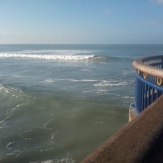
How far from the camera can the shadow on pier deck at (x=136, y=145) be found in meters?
1.16

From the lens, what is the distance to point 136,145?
1264 mm

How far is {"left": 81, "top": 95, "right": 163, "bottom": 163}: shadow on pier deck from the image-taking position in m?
1.16

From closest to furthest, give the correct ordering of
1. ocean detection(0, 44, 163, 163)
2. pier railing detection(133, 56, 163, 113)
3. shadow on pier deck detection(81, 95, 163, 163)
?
1. shadow on pier deck detection(81, 95, 163, 163)
2. pier railing detection(133, 56, 163, 113)
3. ocean detection(0, 44, 163, 163)

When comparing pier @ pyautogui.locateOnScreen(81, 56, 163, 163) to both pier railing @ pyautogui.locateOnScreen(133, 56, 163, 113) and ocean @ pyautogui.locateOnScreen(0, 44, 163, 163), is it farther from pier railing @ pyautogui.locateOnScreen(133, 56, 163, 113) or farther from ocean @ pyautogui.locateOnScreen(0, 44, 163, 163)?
ocean @ pyautogui.locateOnScreen(0, 44, 163, 163)

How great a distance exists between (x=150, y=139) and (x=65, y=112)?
817 cm

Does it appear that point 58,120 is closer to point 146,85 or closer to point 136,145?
point 146,85

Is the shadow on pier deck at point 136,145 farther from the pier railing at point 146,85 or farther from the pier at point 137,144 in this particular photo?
the pier railing at point 146,85

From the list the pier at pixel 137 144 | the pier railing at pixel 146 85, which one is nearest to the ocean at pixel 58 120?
the pier railing at pixel 146 85

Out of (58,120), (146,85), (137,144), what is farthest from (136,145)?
(58,120)

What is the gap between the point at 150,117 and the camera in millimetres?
1622

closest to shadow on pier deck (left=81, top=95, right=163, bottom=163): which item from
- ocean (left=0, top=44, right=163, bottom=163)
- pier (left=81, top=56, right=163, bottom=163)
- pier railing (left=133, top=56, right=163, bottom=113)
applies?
pier (left=81, top=56, right=163, bottom=163)

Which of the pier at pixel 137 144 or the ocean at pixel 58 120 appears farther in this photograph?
the ocean at pixel 58 120

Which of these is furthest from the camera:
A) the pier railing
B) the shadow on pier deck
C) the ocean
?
the ocean

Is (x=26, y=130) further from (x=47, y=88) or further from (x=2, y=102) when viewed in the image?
(x=47, y=88)
